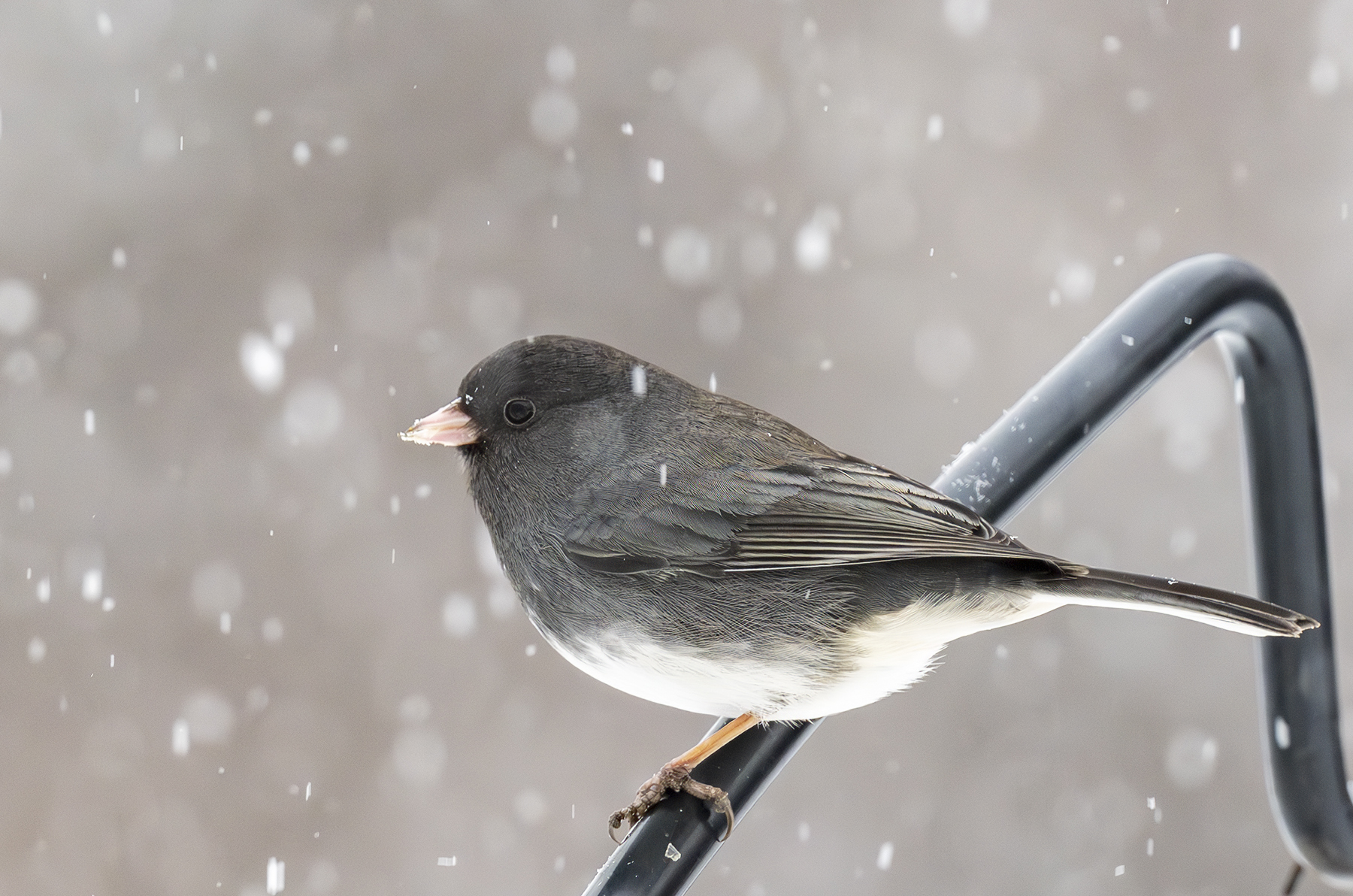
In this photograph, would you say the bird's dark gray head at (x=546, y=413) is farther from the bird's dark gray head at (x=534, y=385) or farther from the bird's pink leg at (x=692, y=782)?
the bird's pink leg at (x=692, y=782)

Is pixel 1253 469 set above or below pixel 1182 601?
above

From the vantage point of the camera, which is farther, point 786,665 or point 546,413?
point 546,413

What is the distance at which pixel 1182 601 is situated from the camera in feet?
3.67

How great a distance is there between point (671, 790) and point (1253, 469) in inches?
26.0

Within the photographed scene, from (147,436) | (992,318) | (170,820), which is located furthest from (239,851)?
(992,318)

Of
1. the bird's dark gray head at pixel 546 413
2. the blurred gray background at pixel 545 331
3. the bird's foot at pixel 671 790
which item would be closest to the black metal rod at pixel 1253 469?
the bird's foot at pixel 671 790

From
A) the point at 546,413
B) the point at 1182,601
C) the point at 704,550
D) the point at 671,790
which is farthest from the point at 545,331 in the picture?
the point at 1182,601

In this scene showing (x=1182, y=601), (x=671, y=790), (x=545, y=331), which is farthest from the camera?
(x=545, y=331)

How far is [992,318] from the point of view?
13.1ft

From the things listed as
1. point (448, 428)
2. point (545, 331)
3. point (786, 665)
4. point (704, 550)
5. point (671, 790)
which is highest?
point (545, 331)

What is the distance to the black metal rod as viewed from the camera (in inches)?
47.6

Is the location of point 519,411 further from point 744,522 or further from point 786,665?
point 786,665

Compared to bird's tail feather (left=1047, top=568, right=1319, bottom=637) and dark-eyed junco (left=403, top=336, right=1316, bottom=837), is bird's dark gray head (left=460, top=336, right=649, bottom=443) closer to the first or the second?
dark-eyed junco (left=403, top=336, right=1316, bottom=837)

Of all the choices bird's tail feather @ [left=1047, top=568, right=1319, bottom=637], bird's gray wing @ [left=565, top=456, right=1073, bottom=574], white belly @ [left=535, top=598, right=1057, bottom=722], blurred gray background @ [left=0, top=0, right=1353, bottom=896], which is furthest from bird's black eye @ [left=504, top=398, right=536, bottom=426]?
blurred gray background @ [left=0, top=0, right=1353, bottom=896]
